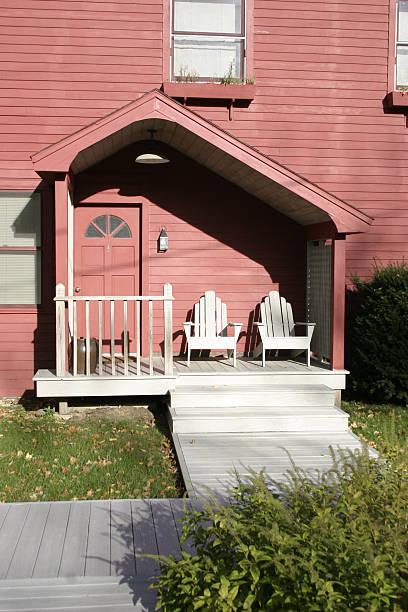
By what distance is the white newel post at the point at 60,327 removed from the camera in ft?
23.3

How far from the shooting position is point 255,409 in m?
7.17

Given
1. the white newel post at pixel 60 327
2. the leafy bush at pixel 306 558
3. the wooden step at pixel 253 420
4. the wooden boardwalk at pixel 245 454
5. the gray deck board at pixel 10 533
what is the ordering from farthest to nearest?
the white newel post at pixel 60 327 → the wooden step at pixel 253 420 → the wooden boardwalk at pixel 245 454 → the gray deck board at pixel 10 533 → the leafy bush at pixel 306 558

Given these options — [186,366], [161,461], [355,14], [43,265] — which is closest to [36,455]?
[161,461]

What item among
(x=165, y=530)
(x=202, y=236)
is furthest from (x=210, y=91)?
(x=165, y=530)

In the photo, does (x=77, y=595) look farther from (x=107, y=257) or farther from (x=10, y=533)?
(x=107, y=257)

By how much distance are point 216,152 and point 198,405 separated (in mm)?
3030

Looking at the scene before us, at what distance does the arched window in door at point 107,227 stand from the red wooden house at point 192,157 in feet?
0.06

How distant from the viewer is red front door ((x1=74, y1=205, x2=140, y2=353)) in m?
9.06

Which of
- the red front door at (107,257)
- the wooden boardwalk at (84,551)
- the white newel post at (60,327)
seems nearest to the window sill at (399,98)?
the red front door at (107,257)

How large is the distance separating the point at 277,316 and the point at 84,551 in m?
5.38

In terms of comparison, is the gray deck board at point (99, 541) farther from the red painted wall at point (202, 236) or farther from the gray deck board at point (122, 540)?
the red painted wall at point (202, 236)

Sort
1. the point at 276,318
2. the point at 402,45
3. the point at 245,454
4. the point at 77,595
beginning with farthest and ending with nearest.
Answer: the point at 402,45 → the point at 276,318 → the point at 245,454 → the point at 77,595

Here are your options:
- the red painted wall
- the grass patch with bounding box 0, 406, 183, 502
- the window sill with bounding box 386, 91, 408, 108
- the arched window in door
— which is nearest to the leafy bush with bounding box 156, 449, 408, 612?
the grass patch with bounding box 0, 406, 183, 502

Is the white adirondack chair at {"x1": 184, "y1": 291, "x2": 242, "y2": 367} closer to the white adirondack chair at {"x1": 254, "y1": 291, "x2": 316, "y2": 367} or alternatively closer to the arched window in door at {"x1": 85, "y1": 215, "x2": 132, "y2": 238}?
the white adirondack chair at {"x1": 254, "y1": 291, "x2": 316, "y2": 367}
